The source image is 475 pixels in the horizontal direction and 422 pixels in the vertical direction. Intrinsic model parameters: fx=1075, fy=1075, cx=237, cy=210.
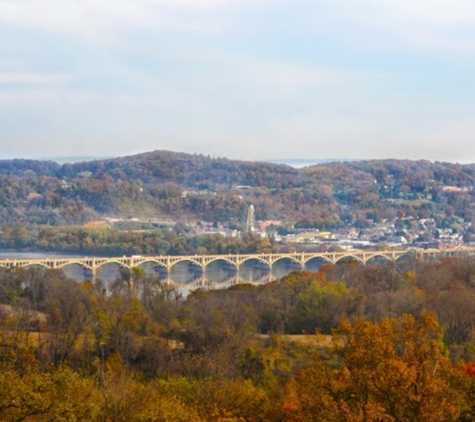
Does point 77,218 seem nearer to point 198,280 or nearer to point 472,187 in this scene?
point 198,280

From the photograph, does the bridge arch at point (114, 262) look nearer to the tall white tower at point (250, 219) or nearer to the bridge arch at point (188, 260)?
the bridge arch at point (188, 260)

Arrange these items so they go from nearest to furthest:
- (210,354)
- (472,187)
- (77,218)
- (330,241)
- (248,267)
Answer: (210,354)
(248,267)
(330,241)
(77,218)
(472,187)

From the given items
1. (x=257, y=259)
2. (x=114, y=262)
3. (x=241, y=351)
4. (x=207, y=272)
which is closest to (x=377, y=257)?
(x=257, y=259)

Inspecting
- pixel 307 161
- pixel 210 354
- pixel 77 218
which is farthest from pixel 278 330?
pixel 307 161

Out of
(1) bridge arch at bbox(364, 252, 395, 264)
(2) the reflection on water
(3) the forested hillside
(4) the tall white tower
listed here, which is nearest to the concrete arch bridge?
(1) bridge arch at bbox(364, 252, 395, 264)

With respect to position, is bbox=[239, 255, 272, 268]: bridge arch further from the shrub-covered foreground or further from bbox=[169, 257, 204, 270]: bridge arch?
the shrub-covered foreground

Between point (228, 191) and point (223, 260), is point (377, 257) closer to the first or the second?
point (223, 260)
